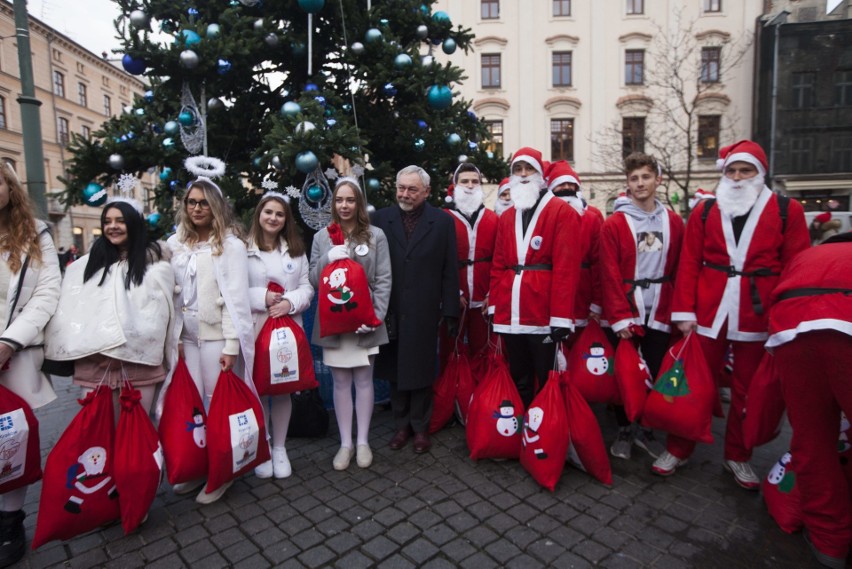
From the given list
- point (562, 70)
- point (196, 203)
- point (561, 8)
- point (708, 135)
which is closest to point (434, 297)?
point (196, 203)

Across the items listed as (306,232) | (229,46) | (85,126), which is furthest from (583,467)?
(85,126)

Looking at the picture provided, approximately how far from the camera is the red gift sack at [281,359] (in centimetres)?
321

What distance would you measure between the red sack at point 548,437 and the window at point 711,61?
2758 centimetres

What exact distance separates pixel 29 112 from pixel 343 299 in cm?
427

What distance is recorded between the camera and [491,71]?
2558 cm

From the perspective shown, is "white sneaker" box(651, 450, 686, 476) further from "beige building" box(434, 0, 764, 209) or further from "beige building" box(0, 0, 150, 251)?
"beige building" box(0, 0, 150, 251)

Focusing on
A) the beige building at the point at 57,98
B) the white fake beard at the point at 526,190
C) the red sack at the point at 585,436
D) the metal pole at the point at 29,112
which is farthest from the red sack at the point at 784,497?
the beige building at the point at 57,98

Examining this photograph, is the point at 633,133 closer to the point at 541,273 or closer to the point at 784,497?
the point at 541,273

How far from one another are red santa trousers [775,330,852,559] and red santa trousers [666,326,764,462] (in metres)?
0.59

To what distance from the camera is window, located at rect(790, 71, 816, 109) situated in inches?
934

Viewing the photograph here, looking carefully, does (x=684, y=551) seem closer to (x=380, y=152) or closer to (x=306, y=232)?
(x=306, y=232)

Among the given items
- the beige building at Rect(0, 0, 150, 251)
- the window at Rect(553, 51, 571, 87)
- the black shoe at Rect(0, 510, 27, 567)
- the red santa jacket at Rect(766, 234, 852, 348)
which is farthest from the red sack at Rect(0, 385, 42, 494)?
the beige building at Rect(0, 0, 150, 251)

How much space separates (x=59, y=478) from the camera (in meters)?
2.49

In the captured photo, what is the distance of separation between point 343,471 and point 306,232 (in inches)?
108
